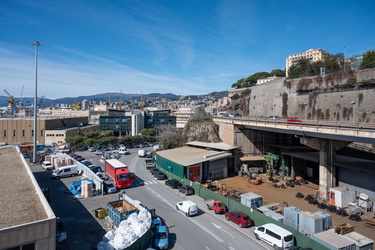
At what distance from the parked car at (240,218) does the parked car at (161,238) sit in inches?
205

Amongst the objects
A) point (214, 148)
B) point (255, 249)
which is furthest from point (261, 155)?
point (255, 249)

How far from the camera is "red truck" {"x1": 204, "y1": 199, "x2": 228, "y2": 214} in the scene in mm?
17594

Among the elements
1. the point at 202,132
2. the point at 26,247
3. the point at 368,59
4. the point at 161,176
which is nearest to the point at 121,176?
the point at 161,176

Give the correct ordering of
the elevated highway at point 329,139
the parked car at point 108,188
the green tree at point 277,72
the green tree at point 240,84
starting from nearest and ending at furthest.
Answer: the elevated highway at point 329,139 < the parked car at point 108,188 < the green tree at point 277,72 < the green tree at point 240,84

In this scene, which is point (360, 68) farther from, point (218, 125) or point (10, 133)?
point (10, 133)

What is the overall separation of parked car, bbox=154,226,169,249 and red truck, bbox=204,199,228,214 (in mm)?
5563

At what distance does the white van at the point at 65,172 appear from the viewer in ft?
86.6

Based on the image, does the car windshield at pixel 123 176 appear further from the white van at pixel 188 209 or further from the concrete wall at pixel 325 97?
the concrete wall at pixel 325 97

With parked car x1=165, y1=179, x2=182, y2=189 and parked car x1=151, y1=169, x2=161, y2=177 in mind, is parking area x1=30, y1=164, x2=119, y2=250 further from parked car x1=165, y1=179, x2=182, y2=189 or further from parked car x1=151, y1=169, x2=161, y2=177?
parked car x1=151, y1=169, x2=161, y2=177

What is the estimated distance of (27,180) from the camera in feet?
48.0

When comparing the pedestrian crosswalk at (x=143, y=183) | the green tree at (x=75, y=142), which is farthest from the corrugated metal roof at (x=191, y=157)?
the green tree at (x=75, y=142)

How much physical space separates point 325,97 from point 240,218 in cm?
2496

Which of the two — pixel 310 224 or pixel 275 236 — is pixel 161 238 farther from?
pixel 310 224

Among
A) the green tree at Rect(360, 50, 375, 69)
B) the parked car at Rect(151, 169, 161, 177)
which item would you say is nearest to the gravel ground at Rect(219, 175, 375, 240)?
the parked car at Rect(151, 169, 161, 177)
